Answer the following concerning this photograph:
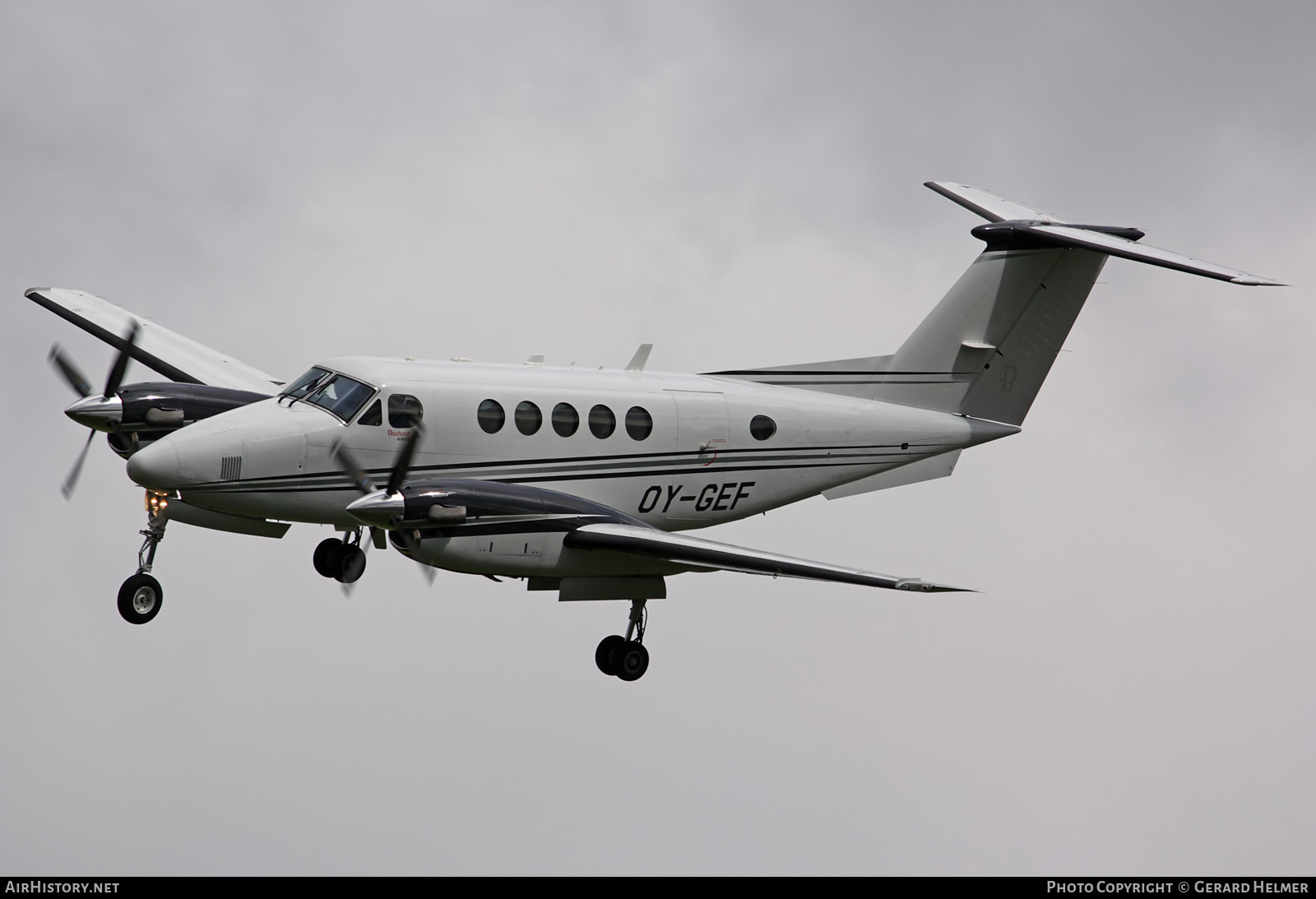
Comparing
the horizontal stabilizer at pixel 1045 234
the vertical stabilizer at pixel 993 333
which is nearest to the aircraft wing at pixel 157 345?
the vertical stabilizer at pixel 993 333

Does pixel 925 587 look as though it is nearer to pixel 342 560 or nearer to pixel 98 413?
pixel 342 560

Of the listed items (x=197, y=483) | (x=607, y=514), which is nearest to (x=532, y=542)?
(x=607, y=514)

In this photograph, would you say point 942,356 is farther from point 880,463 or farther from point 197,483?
point 197,483

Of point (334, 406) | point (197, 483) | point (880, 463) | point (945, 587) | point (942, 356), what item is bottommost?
point (945, 587)

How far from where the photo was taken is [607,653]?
19.1m

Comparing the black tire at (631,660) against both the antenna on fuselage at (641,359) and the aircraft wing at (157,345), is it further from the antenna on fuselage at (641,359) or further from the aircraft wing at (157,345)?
the aircraft wing at (157,345)

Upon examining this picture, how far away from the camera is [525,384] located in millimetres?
19203

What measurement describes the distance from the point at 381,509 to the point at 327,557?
333cm

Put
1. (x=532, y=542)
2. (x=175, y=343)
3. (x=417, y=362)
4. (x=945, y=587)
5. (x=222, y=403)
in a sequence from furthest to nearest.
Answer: (x=175, y=343) < (x=222, y=403) < (x=417, y=362) < (x=532, y=542) < (x=945, y=587)

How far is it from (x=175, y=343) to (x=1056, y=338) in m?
12.7

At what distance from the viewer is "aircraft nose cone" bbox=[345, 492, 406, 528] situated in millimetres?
16875

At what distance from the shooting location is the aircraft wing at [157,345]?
22.7 metres

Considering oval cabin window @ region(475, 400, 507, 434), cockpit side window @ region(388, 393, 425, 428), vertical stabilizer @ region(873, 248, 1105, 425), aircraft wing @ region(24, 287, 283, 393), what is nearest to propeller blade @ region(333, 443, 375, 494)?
cockpit side window @ region(388, 393, 425, 428)

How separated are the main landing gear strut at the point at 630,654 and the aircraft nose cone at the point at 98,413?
665 cm
